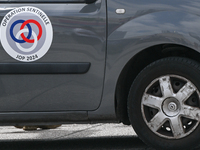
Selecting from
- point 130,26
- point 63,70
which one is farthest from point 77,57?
point 130,26

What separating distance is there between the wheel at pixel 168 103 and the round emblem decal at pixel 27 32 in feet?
2.57

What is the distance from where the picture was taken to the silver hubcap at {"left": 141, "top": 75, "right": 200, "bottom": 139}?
3547 millimetres

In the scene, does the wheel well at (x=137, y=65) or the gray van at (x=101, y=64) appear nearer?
the gray van at (x=101, y=64)

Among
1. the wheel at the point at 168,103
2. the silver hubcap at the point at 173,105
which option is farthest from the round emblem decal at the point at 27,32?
the silver hubcap at the point at 173,105

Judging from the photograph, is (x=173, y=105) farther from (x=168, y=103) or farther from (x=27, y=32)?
(x=27, y=32)

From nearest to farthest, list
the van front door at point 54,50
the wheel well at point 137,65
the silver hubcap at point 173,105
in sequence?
the silver hubcap at point 173,105, the van front door at point 54,50, the wheel well at point 137,65

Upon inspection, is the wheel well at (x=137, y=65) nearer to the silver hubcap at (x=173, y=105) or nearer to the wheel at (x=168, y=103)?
the wheel at (x=168, y=103)

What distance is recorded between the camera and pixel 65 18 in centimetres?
366

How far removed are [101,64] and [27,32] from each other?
63 centimetres

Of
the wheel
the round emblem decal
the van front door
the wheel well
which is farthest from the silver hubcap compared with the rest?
the round emblem decal

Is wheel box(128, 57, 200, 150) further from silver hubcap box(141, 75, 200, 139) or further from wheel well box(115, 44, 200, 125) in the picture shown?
wheel well box(115, 44, 200, 125)

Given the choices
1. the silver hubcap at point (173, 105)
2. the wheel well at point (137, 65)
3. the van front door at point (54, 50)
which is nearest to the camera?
the silver hubcap at point (173, 105)

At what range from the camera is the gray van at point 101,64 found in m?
3.56

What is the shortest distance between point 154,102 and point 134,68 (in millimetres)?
405
